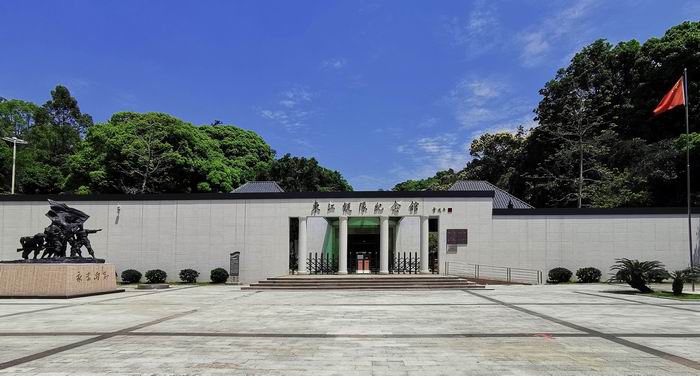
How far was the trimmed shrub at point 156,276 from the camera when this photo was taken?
2889 cm

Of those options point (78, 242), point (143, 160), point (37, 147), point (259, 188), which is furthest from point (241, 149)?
point (78, 242)

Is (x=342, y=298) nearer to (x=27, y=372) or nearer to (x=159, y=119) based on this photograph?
(x=27, y=372)

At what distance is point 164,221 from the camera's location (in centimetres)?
3025

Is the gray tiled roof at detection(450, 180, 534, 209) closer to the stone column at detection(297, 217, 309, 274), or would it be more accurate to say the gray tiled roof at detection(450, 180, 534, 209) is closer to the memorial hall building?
the memorial hall building

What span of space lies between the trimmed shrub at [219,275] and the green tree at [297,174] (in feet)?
87.6

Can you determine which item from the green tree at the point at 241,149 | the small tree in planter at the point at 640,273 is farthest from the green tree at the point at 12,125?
the small tree in planter at the point at 640,273

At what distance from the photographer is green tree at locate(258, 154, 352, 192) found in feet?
184

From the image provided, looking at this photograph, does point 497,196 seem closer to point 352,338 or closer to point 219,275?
point 219,275

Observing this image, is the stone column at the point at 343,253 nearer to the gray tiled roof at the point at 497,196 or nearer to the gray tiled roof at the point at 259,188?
the gray tiled roof at the point at 497,196

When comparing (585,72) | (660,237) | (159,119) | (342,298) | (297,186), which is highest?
(585,72)

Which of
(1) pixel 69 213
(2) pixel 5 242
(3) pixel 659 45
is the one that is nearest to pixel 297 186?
(2) pixel 5 242

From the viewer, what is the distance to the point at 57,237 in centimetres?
2105

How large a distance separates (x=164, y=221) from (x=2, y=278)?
1069 centimetres

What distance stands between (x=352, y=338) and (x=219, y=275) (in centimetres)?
2055
